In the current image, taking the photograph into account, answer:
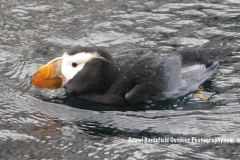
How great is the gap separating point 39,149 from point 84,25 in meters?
3.94

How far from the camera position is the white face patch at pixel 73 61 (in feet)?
17.1

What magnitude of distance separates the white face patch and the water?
372mm

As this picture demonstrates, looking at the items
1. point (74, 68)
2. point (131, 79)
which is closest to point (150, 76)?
point (131, 79)

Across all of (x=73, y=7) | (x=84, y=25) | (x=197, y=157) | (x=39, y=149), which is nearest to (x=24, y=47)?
(x=84, y=25)

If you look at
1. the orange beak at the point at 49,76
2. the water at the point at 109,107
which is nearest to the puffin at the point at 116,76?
the orange beak at the point at 49,76

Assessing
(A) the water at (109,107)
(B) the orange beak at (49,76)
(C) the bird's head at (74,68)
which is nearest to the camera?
(A) the water at (109,107)

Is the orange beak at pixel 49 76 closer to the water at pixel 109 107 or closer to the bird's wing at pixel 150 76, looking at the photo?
the water at pixel 109 107

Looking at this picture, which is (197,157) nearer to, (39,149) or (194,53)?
(39,149)

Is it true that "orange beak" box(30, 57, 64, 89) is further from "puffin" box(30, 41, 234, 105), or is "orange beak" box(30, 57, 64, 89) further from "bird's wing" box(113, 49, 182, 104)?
"bird's wing" box(113, 49, 182, 104)

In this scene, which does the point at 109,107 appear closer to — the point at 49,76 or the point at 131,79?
the point at 131,79

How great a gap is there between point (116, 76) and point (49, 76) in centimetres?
89

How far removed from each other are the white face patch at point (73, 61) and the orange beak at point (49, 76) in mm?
69

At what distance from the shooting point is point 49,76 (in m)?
5.36

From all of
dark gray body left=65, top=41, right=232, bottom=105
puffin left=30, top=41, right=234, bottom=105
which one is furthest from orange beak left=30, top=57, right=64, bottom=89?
dark gray body left=65, top=41, right=232, bottom=105
